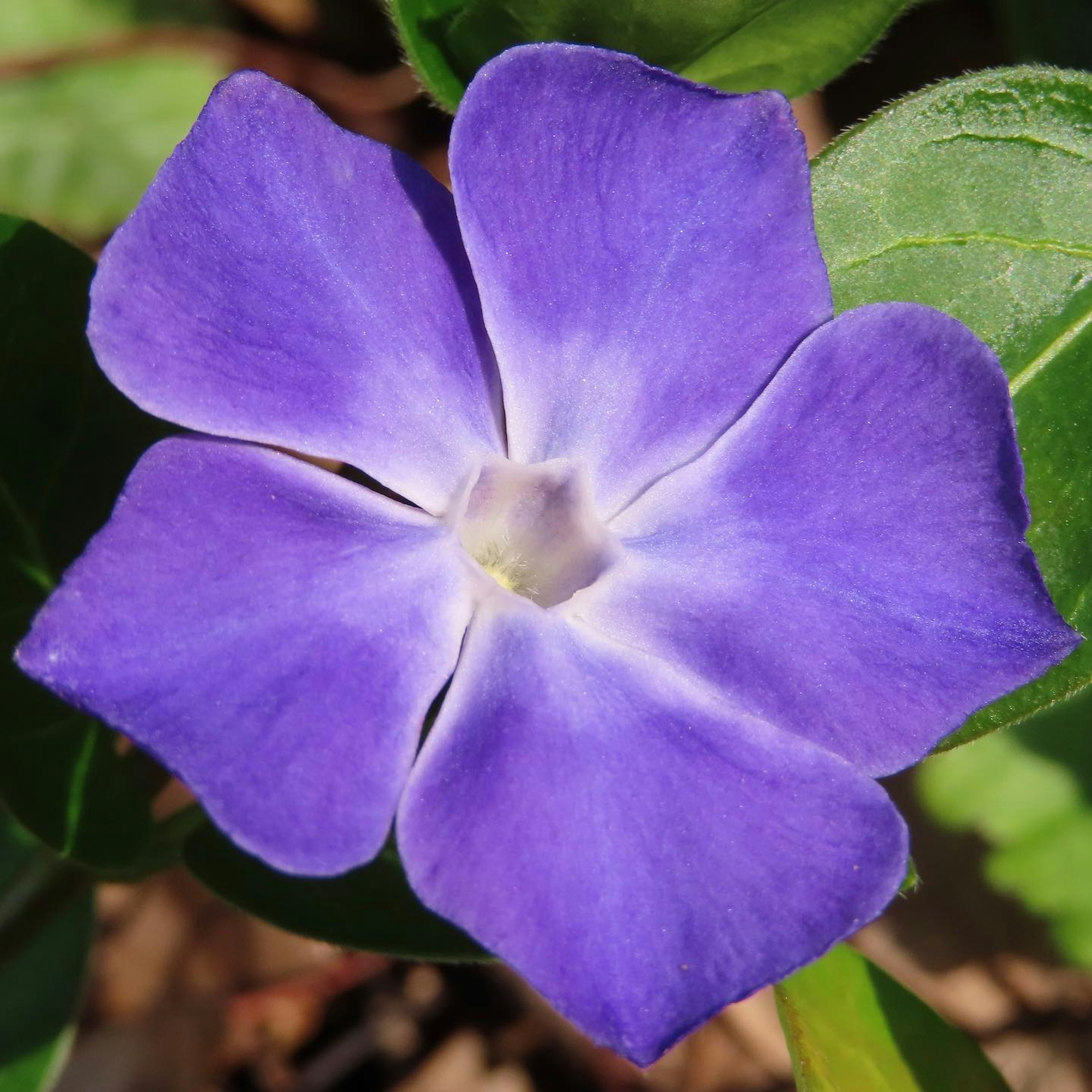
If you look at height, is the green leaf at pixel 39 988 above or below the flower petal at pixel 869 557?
below

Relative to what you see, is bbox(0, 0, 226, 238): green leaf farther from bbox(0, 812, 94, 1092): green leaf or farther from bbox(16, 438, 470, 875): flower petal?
bbox(16, 438, 470, 875): flower petal

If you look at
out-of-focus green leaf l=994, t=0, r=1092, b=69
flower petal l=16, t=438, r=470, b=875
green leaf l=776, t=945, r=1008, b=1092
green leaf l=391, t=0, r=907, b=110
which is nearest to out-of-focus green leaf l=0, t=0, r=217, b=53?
out-of-focus green leaf l=994, t=0, r=1092, b=69

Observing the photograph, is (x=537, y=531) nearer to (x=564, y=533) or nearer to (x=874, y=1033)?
(x=564, y=533)

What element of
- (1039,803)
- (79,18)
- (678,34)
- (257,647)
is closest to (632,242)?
(678,34)

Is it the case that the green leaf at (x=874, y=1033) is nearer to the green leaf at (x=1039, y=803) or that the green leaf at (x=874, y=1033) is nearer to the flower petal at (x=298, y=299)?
the flower petal at (x=298, y=299)

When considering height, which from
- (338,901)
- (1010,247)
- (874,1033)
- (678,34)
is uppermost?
(678,34)

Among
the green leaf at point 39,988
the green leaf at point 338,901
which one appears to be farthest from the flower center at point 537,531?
the green leaf at point 39,988

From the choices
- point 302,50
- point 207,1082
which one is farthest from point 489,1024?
point 302,50
